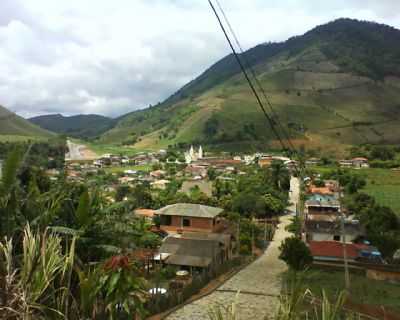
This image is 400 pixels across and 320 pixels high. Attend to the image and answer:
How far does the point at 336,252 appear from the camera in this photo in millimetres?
21547

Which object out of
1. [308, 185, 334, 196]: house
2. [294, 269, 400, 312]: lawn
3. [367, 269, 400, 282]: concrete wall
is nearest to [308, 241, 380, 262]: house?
[367, 269, 400, 282]: concrete wall

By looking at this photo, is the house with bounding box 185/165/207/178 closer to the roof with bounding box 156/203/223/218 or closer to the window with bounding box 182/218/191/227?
the roof with bounding box 156/203/223/218

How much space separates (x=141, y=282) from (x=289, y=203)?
133ft

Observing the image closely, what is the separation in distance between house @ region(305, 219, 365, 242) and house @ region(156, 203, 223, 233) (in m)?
6.13

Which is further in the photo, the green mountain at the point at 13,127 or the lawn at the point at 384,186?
the green mountain at the point at 13,127

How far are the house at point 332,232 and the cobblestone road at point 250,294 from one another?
7698 millimetres

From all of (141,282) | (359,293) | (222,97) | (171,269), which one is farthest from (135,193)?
(222,97)

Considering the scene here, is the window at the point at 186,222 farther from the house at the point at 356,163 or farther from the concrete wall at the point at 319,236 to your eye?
the house at the point at 356,163

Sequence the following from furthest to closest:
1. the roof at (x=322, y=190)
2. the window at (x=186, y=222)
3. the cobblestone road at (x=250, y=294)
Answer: the roof at (x=322, y=190) < the window at (x=186, y=222) < the cobblestone road at (x=250, y=294)

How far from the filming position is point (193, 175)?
215ft

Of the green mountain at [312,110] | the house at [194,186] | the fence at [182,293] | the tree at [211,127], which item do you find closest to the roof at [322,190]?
the house at [194,186]

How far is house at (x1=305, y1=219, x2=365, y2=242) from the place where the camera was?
26747mm

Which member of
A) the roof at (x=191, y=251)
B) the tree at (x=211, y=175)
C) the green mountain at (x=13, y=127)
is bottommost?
the roof at (x=191, y=251)

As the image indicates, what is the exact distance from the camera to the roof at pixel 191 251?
18.7m
